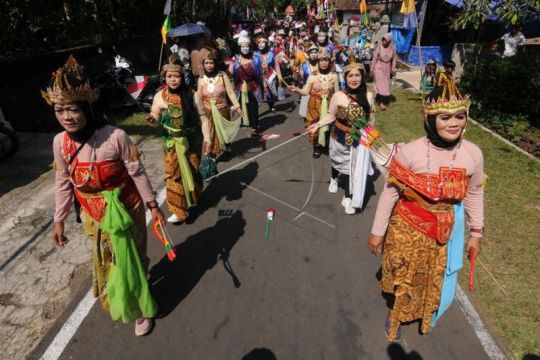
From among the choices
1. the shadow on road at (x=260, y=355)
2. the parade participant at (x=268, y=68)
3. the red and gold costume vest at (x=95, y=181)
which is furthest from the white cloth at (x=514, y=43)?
the red and gold costume vest at (x=95, y=181)

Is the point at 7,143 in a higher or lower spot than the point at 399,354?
higher

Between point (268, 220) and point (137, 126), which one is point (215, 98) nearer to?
point (268, 220)

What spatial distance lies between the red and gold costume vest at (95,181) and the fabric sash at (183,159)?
166cm

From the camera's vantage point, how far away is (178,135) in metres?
4.83

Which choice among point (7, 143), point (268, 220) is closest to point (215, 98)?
point (268, 220)

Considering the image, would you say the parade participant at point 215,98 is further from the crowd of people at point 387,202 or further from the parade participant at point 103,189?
the crowd of people at point 387,202

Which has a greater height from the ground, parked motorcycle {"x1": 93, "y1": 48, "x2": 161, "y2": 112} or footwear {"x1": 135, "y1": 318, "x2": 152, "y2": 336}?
parked motorcycle {"x1": 93, "y1": 48, "x2": 161, "y2": 112}

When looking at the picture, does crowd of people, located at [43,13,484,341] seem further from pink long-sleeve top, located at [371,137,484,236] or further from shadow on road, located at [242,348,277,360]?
shadow on road, located at [242,348,277,360]

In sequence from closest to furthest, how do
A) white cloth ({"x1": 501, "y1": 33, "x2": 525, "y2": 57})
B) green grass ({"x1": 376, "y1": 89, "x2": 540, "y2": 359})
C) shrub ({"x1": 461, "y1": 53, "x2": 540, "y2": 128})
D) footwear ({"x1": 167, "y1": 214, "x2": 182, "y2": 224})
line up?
green grass ({"x1": 376, "y1": 89, "x2": 540, "y2": 359}), footwear ({"x1": 167, "y1": 214, "x2": 182, "y2": 224}), shrub ({"x1": 461, "y1": 53, "x2": 540, "y2": 128}), white cloth ({"x1": 501, "y1": 33, "x2": 525, "y2": 57})

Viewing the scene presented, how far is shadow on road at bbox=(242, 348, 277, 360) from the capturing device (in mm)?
3236

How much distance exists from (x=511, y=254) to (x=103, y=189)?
4.48 meters

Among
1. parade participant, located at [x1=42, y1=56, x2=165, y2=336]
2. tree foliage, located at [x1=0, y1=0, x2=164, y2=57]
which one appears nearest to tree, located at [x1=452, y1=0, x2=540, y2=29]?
parade participant, located at [x1=42, y1=56, x2=165, y2=336]

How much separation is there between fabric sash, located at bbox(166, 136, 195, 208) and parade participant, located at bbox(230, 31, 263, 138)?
4.02 metres

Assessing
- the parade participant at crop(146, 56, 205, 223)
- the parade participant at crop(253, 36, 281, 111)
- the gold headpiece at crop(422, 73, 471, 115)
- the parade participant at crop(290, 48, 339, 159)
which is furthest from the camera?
the parade participant at crop(253, 36, 281, 111)
